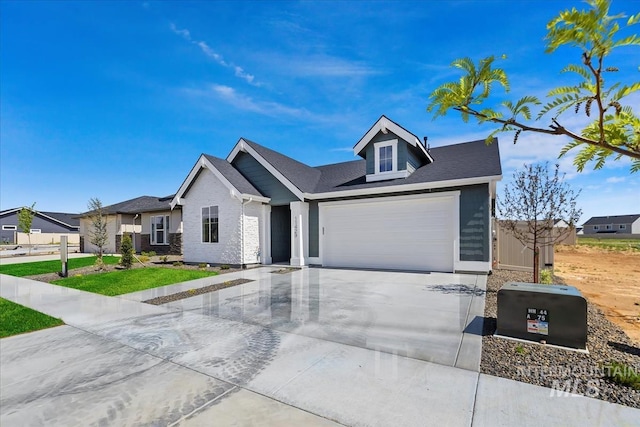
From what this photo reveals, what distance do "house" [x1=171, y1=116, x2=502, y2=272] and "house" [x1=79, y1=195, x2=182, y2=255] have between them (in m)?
5.88

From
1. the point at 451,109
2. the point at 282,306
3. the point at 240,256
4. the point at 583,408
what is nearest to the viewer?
the point at 583,408

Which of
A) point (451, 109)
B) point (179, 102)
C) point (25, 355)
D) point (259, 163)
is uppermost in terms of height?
point (179, 102)

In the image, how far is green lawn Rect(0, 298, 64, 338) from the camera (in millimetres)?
5625

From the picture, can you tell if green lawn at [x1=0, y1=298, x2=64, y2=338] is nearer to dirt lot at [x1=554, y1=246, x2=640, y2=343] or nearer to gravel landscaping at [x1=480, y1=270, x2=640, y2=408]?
gravel landscaping at [x1=480, y1=270, x2=640, y2=408]

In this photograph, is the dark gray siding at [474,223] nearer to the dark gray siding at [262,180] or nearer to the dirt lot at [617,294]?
the dirt lot at [617,294]

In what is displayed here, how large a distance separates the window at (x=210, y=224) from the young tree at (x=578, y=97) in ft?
43.0

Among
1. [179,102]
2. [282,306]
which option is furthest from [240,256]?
[179,102]

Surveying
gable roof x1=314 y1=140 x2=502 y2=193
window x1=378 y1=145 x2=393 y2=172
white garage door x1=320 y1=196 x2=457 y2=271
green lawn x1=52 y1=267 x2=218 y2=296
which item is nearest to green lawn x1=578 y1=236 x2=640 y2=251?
gable roof x1=314 y1=140 x2=502 y2=193

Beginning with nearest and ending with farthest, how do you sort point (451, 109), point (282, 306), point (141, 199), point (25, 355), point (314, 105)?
point (451, 109) < point (25, 355) < point (282, 306) < point (314, 105) < point (141, 199)

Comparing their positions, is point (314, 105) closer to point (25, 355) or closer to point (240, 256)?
point (240, 256)

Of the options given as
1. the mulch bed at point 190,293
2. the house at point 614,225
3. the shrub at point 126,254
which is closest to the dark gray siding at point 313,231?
the mulch bed at point 190,293

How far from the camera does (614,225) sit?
70.0m

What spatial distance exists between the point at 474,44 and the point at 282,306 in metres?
8.26

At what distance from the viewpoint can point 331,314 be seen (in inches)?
241
